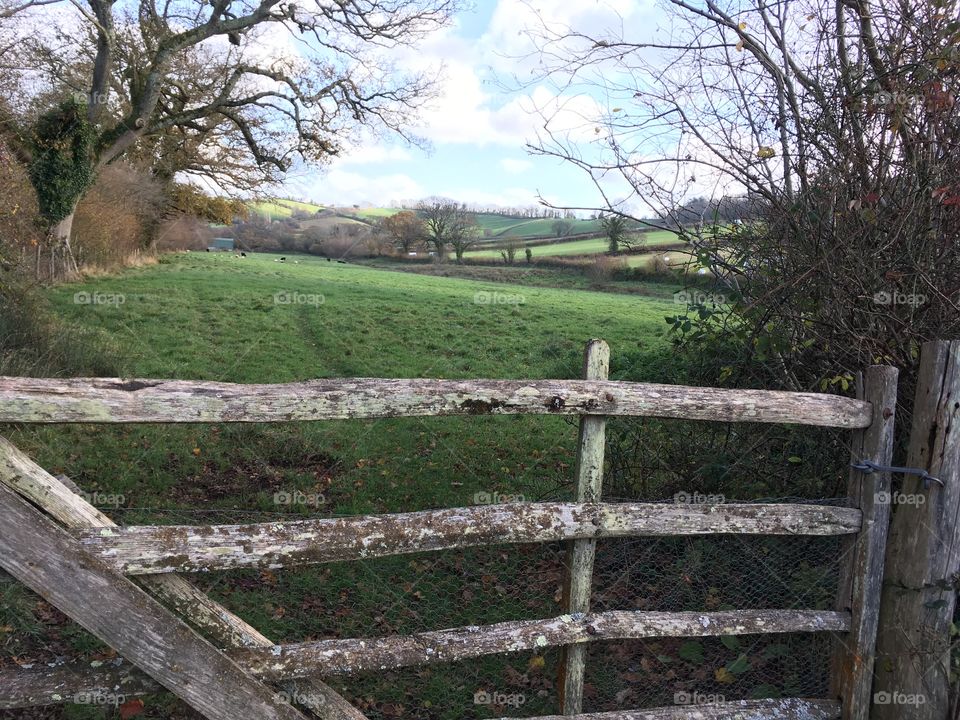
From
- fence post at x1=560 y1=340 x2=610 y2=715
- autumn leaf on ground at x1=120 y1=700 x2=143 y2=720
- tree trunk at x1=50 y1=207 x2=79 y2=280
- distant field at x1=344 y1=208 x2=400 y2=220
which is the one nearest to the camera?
fence post at x1=560 y1=340 x2=610 y2=715

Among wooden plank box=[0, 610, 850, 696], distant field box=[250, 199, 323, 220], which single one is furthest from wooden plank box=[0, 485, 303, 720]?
distant field box=[250, 199, 323, 220]

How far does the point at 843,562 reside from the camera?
3.83m

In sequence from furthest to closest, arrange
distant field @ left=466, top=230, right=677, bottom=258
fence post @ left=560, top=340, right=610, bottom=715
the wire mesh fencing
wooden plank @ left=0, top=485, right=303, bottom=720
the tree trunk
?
distant field @ left=466, top=230, right=677, bottom=258 < the tree trunk < the wire mesh fencing < fence post @ left=560, top=340, right=610, bottom=715 < wooden plank @ left=0, top=485, right=303, bottom=720

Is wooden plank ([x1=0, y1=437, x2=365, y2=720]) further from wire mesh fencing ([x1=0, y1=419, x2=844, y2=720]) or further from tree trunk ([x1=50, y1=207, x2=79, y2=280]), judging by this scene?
tree trunk ([x1=50, y1=207, x2=79, y2=280])

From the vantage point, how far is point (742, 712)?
3.63m

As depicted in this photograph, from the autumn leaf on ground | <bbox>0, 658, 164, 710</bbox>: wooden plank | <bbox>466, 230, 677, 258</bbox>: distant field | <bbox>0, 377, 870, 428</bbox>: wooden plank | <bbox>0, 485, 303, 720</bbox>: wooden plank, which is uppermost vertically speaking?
<bbox>466, 230, 677, 258</bbox>: distant field

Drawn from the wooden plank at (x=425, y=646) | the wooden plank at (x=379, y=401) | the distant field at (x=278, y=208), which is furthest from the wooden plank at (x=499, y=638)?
the distant field at (x=278, y=208)

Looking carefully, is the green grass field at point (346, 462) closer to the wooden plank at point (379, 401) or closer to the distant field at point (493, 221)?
the wooden plank at point (379, 401)

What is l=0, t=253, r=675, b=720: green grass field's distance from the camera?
4.70 m

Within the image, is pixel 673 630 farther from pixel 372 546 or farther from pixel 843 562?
pixel 372 546

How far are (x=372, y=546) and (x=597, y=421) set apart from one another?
1.17 m

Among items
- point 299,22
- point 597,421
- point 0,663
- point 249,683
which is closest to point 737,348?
point 597,421

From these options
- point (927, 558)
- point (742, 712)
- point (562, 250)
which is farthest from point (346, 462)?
point (562, 250)

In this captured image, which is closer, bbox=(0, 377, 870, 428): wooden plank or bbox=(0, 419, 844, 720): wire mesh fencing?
bbox=(0, 377, 870, 428): wooden plank
